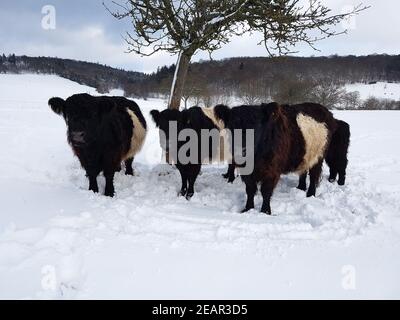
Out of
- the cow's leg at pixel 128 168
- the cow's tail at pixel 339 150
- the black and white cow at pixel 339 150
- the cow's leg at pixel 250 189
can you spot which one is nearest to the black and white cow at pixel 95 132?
the cow's leg at pixel 128 168

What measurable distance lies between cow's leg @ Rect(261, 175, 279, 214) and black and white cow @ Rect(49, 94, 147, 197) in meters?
2.46

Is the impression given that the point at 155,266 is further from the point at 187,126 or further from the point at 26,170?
the point at 26,170

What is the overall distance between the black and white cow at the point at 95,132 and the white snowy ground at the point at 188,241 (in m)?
0.46

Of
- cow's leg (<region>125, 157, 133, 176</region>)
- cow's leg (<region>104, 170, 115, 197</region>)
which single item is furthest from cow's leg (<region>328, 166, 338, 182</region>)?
cow's leg (<region>104, 170, 115, 197</region>)

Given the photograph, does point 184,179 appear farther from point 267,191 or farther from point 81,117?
point 81,117

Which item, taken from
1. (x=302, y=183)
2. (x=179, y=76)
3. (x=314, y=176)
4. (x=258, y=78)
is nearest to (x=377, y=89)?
A: (x=258, y=78)

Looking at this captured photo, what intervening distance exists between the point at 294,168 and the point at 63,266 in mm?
4033

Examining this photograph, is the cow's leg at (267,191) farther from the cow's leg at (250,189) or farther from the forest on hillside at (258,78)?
the forest on hillside at (258,78)

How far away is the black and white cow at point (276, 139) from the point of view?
512 centimetres

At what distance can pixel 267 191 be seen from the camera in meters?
5.15

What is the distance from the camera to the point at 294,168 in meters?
5.82

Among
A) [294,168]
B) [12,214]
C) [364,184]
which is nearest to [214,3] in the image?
[294,168]

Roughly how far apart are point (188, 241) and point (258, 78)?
1969 inches

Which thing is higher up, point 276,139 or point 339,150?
point 276,139
